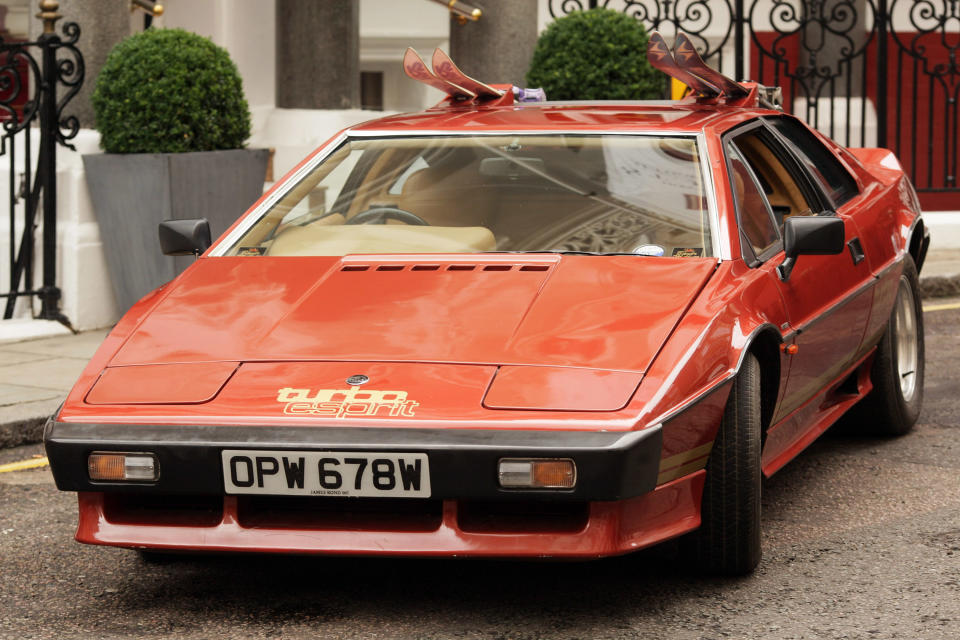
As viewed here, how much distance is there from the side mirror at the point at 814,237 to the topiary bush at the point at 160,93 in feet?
17.2

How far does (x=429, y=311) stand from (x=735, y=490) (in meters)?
0.96

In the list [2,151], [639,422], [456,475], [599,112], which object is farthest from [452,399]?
[2,151]

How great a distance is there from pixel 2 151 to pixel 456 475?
592 cm

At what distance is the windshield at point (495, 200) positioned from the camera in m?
4.88

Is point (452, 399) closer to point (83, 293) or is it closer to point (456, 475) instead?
point (456, 475)

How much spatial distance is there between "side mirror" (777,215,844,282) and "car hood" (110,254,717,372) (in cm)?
43

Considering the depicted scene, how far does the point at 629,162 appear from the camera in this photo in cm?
510

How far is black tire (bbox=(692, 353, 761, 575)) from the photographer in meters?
4.14

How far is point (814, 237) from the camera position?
15.8ft

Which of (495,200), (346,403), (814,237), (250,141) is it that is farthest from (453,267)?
(250,141)

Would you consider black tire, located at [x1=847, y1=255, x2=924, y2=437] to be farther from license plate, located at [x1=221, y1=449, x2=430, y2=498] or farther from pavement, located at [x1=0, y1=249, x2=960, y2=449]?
pavement, located at [x1=0, y1=249, x2=960, y2=449]

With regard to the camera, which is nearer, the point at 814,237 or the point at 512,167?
the point at 814,237

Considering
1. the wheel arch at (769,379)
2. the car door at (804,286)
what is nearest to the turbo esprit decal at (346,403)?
the wheel arch at (769,379)

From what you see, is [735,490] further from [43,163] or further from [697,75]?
[43,163]
